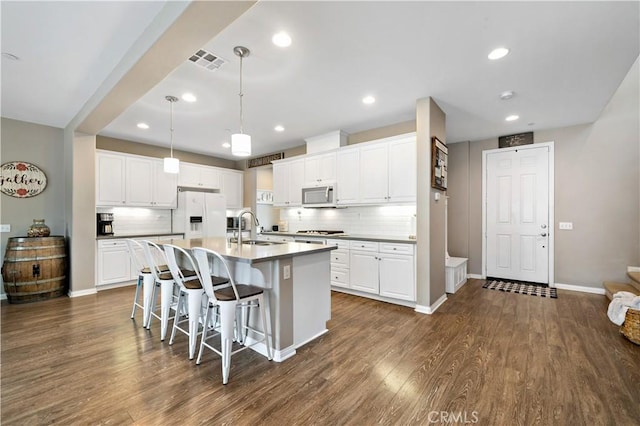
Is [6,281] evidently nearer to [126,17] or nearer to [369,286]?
[126,17]

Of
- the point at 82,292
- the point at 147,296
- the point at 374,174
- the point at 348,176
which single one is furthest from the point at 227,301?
the point at 82,292

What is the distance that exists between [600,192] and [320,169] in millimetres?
4428

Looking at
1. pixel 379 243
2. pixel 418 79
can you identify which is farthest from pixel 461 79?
pixel 379 243

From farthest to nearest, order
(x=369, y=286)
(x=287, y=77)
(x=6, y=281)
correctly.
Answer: (x=369, y=286) < (x=6, y=281) < (x=287, y=77)

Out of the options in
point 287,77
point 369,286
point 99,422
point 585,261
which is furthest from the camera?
point 585,261

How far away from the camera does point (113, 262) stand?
4844 mm

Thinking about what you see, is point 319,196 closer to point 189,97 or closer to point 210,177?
point 189,97

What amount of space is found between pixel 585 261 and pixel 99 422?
626cm

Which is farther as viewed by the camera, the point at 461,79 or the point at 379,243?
the point at 379,243

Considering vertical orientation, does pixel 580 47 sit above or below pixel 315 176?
above

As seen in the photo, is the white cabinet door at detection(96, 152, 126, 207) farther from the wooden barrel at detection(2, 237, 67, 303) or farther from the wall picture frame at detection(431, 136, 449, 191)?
the wall picture frame at detection(431, 136, 449, 191)

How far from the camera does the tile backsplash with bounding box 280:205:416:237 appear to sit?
460 cm

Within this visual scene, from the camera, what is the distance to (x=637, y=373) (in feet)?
7.29

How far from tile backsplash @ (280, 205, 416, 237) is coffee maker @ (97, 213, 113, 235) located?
3195 millimetres
